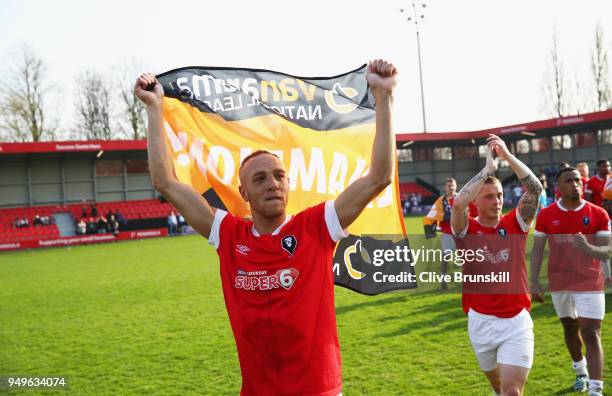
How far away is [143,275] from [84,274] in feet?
8.47

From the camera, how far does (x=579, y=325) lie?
5395 millimetres

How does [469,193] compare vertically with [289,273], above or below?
above

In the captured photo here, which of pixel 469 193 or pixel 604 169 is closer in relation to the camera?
pixel 469 193

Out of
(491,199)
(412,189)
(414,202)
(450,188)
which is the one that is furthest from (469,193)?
(412,189)

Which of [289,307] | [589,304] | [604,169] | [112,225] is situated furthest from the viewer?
[112,225]

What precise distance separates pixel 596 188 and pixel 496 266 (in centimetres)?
708

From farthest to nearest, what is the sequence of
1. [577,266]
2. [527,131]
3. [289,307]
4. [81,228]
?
[527,131], [81,228], [577,266], [289,307]

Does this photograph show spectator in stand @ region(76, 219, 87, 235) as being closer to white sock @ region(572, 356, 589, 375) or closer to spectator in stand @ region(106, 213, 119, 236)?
spectator in stand @ region(106, 213, 119, 236)

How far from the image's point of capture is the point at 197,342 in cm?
823

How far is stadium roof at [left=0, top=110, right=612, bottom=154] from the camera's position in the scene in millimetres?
35719

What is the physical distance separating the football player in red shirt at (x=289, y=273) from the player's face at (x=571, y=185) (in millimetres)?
3634

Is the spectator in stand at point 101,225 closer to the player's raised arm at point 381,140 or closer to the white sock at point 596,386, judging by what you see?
the white sock at point 596,386

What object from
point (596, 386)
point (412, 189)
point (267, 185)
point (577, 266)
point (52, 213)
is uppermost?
point (412, 189)

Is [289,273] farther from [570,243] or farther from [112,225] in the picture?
[112,225]
